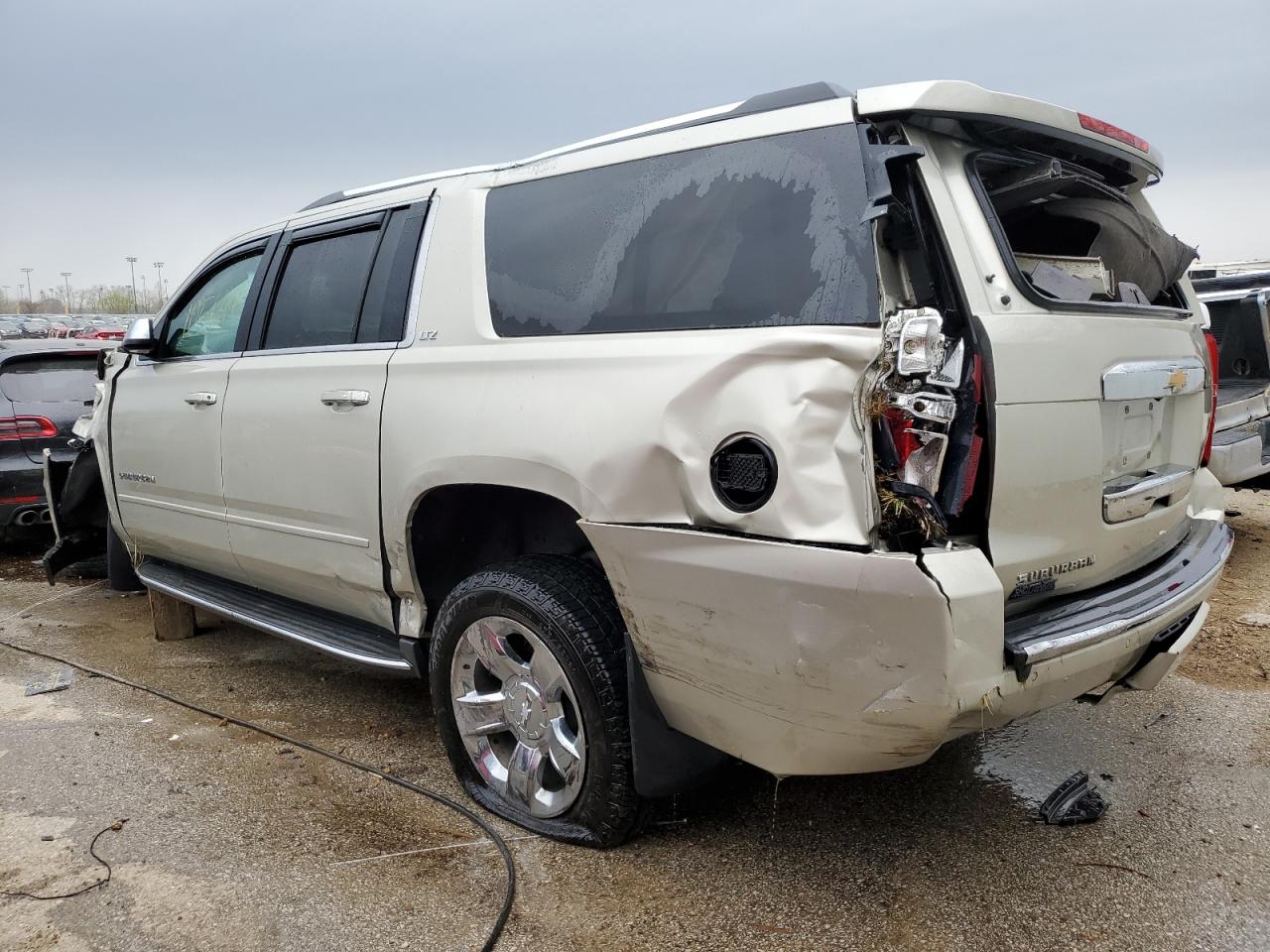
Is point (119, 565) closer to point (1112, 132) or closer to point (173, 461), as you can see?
point (173, 461)

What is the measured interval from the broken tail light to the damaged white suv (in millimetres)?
21

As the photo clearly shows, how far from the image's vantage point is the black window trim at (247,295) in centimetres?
408

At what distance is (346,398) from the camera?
3.35m

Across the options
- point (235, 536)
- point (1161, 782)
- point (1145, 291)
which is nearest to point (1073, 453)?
point (1145, 291)

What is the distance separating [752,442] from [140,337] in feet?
11.2

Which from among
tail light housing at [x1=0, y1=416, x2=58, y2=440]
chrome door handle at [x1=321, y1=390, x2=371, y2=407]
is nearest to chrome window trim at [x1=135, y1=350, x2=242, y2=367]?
chrome door handle at [x1=321, y1=390, x2=371, y2=407]

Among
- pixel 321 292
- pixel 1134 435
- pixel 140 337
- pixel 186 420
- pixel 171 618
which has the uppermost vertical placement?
pixel 321 292

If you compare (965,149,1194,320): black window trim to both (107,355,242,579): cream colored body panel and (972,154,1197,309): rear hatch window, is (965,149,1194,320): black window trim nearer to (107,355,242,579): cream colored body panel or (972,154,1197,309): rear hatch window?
(972,154,1197,309): rear hatch window

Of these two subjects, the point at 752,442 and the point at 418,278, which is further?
the point at 418,278

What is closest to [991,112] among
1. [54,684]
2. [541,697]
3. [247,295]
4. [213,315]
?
[541,697]

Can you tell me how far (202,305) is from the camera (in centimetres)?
446

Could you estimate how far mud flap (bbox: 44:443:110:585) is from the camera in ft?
18.1

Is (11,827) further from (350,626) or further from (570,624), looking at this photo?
(570,624)

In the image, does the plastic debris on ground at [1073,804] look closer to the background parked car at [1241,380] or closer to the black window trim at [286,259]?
the black window trim at [286,259]
